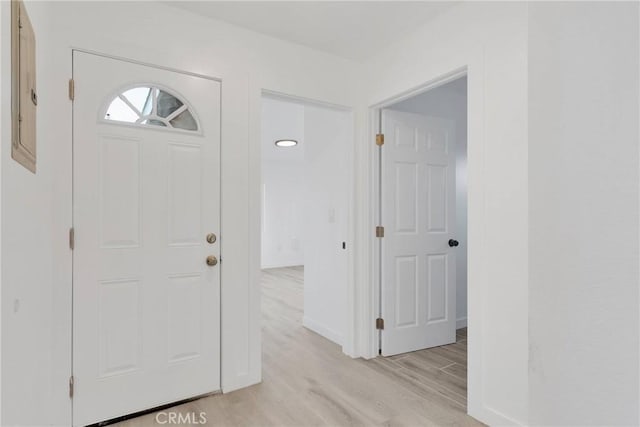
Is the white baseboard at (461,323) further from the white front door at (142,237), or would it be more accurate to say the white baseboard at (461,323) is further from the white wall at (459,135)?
the white front door at (142,237)

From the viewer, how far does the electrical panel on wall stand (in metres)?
0.93

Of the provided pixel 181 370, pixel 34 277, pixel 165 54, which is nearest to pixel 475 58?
pixel 165 54

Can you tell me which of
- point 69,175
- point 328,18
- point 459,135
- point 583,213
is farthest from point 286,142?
point 583,213

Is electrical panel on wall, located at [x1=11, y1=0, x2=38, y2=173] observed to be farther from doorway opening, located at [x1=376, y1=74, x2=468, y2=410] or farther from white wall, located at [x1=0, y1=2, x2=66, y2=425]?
doorway opening, located at [x1=376, y1=74, x2=468, y2=410]

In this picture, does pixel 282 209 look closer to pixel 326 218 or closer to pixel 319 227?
pixel 319 227

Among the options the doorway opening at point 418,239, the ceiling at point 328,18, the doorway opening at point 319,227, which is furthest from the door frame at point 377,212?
the ceiling at point 328,18

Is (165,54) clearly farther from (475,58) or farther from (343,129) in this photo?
(475,58)

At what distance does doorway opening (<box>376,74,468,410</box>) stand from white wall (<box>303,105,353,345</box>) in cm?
34

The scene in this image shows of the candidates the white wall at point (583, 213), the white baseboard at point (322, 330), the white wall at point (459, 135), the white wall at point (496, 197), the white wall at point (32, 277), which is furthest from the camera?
the white wall at point (459, 135)

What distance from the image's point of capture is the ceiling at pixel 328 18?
7.01 ft

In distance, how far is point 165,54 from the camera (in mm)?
2119

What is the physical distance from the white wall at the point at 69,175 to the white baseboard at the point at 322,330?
94cm

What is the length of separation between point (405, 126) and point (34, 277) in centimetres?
257

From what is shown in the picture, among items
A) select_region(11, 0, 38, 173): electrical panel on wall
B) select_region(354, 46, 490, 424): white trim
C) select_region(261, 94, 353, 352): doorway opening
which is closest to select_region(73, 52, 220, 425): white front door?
select_region(261, 94, 353, 352): doorway opening
